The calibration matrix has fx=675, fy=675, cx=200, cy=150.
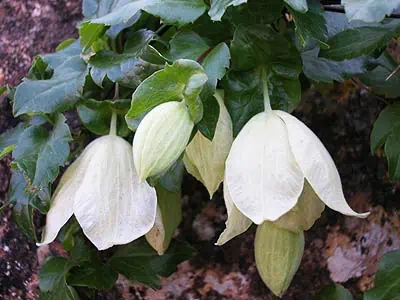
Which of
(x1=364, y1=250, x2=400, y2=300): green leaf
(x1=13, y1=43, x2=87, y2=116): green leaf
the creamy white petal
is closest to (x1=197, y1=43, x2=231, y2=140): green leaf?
the creamy white petal

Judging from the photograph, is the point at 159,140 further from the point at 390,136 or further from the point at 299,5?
the point at 390,136

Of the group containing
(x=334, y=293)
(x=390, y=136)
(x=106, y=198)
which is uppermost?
(x=106, y=198)

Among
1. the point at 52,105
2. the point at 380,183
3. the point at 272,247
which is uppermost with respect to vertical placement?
the point at 52,105

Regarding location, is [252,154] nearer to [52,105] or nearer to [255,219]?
[255,219]

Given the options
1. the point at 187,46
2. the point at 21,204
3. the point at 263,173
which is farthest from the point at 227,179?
the point at 21,204

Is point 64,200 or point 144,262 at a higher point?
point 64,200

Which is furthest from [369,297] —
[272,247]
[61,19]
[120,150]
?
[61,19]
